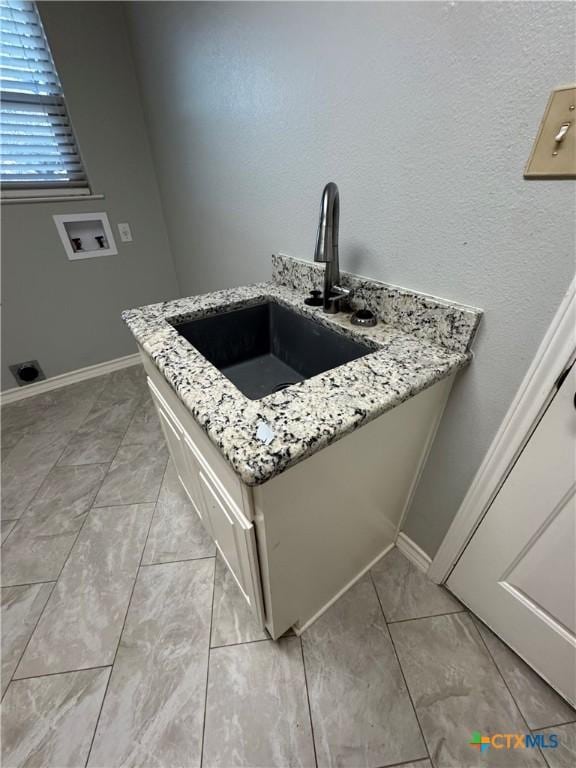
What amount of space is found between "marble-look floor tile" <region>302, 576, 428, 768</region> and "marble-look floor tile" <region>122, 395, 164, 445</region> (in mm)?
1295

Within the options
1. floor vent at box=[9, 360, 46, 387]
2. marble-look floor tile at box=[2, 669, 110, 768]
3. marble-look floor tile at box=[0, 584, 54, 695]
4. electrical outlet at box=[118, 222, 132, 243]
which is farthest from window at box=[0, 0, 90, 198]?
marble-look floor tile at box=[2, 669, 110, 768]

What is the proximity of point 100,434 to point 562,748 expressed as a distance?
7.43ft

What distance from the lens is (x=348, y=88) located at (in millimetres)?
784

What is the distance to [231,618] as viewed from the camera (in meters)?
1.07

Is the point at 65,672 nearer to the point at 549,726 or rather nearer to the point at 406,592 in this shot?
the point at 406,592

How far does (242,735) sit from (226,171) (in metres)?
1.98

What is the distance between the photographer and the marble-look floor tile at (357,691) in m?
0.82

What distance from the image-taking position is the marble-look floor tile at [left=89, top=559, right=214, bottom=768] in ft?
2.72

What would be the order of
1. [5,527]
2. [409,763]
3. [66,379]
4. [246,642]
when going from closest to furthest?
[409,763] → [246,642] → [5,527] → [66,379]

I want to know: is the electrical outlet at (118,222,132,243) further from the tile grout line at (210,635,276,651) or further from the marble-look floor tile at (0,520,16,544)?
the tile grout line at (210,635,276,651)

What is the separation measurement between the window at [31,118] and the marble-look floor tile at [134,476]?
1.65 m

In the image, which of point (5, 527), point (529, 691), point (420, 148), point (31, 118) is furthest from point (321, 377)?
point (31, 118)

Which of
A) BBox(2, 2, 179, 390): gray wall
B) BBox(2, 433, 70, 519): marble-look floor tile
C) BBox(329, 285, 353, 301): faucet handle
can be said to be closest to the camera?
BBox(329, 285, 353, 301): faucet handle

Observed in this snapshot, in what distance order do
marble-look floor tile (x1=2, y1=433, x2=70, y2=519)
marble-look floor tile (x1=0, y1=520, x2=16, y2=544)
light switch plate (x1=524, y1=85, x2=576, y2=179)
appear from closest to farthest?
1. light switch plate (x1=524, y1=85, x2=576, y2=179)
2. marble-look floor tile (x1=0, y1=520, x2=16, y2=544)
3. marble-look floor tile (x1=2, y1=433, x2=70, y2=519)
